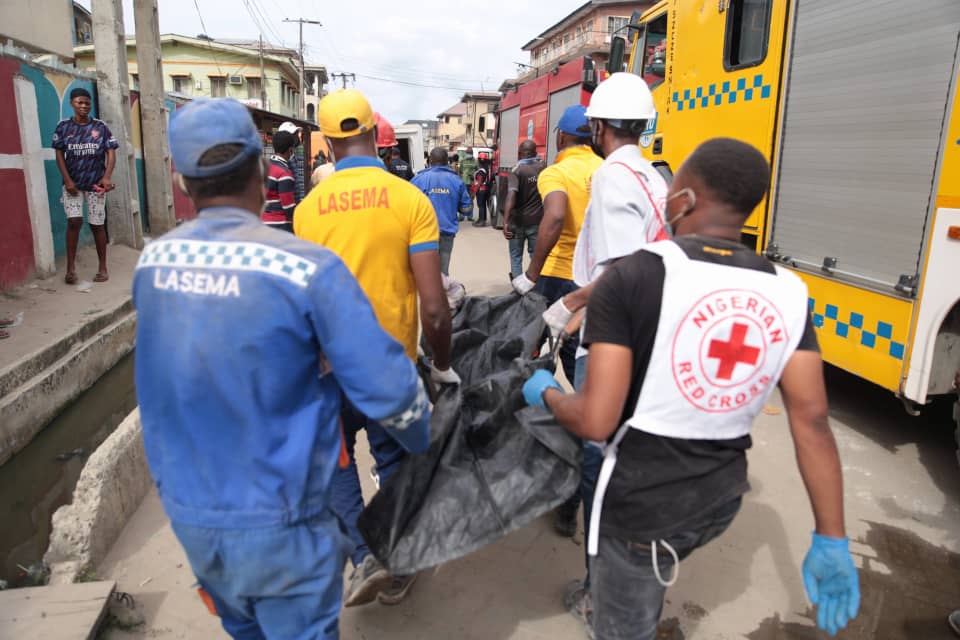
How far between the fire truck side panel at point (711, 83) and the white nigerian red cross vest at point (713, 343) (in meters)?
3.61

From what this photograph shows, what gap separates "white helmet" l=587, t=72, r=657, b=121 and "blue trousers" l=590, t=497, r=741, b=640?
5.15ft

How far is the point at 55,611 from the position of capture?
2357mm

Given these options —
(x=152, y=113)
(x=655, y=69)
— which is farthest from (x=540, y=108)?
(x=152, y=113)

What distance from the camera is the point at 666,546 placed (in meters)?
1.59

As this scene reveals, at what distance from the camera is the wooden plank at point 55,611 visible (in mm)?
2252

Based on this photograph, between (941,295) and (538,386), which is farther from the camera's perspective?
(941,295)

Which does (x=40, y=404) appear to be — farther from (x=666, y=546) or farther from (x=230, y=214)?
(x=666, y=546)

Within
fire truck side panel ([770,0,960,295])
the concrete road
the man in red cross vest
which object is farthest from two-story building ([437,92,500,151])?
the man in red cross vest

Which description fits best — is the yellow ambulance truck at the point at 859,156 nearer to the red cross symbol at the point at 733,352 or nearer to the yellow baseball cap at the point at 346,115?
the red cross symbol at the point at 733,352

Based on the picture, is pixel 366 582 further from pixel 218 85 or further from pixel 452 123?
pixel 452 123

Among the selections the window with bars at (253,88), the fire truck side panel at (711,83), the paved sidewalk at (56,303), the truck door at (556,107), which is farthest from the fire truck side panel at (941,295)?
the window with bars at (253,88)

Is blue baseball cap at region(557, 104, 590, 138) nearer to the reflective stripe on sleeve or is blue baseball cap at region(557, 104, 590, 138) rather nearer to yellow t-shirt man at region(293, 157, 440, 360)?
yellow t-shirt man at region(293, 157, 440, 360)

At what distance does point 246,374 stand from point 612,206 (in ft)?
5.09

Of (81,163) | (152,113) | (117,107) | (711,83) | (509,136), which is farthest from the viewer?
(509,136)
